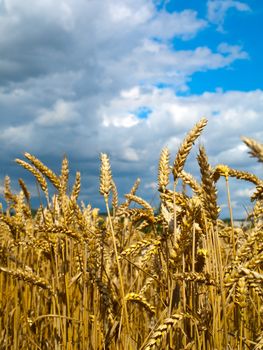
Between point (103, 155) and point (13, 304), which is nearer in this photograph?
point (103, 155)

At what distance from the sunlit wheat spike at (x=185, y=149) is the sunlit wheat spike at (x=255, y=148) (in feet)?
3.06

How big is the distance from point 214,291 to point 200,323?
0.51 feet

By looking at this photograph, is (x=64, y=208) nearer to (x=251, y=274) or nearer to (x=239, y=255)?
(x=239, y=255)

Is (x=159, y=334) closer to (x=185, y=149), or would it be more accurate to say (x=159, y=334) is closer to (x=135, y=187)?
(x=185, y=149)

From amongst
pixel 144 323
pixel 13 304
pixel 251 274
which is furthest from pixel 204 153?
pixel 13 304

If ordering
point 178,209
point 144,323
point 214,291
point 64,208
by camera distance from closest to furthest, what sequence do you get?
1. point 214,291
2. point 178,209
3. point 64,208
4. point 144,323

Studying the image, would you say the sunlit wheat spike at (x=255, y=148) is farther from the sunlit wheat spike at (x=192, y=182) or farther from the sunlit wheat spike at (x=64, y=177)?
the sunlit wheat spike at (x=64, y=177)

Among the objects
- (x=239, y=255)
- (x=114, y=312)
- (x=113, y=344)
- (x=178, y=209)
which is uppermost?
(x=178, y=209)

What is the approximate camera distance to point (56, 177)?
2846 mm

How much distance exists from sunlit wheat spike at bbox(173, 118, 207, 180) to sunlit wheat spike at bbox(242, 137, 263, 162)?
36.8 inches

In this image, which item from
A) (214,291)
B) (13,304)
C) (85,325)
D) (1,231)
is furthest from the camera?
(1,231)

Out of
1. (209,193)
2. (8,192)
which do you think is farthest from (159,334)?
(8,192)

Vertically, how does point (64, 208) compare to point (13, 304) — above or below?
above

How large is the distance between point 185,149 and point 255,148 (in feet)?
3.29
